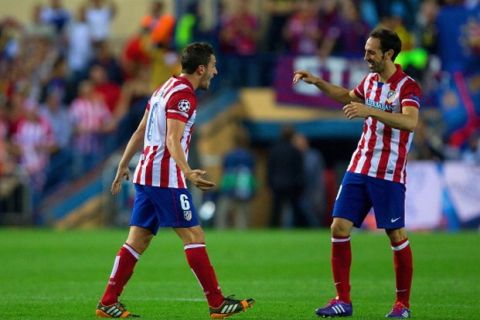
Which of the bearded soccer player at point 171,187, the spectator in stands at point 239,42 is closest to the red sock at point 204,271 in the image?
the bearded soccer player at point 171,187

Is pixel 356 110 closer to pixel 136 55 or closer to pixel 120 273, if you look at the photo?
pixel 120 273

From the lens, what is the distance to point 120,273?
419 inches

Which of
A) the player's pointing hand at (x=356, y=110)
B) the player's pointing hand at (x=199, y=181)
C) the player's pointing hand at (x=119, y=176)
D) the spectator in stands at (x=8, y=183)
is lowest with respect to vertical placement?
the spectator in stands at (x=8, y=183)

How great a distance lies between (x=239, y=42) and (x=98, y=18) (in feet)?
11.5

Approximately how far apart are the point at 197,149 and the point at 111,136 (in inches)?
74.0

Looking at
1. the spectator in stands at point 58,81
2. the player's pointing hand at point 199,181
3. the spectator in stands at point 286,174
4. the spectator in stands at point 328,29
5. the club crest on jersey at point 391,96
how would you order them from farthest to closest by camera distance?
the spectator in stands at point 58,81
the spectator in stands at point 328,29
the spectator in stands at point 286,174
the club crest on jersey at point 391,96
the player's pointing hand at point 199,181

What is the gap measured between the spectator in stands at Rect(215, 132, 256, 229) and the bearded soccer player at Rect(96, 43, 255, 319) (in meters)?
15.9

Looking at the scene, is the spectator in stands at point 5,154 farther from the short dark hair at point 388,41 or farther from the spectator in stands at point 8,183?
the short dark hair at point 388,41

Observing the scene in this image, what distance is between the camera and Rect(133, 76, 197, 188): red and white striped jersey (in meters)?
10.4

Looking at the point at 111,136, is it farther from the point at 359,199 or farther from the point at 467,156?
the point at 359,199

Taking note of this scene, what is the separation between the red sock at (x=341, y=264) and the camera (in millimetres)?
10930

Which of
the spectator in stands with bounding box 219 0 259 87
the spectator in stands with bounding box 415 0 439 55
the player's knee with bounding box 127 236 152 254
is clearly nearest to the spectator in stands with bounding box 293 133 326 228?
the spectator in stands with bounding box 219 0 259 87

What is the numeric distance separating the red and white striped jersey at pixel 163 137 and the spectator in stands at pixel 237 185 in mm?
16048

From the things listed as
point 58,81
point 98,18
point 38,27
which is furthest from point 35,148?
point 38,27
